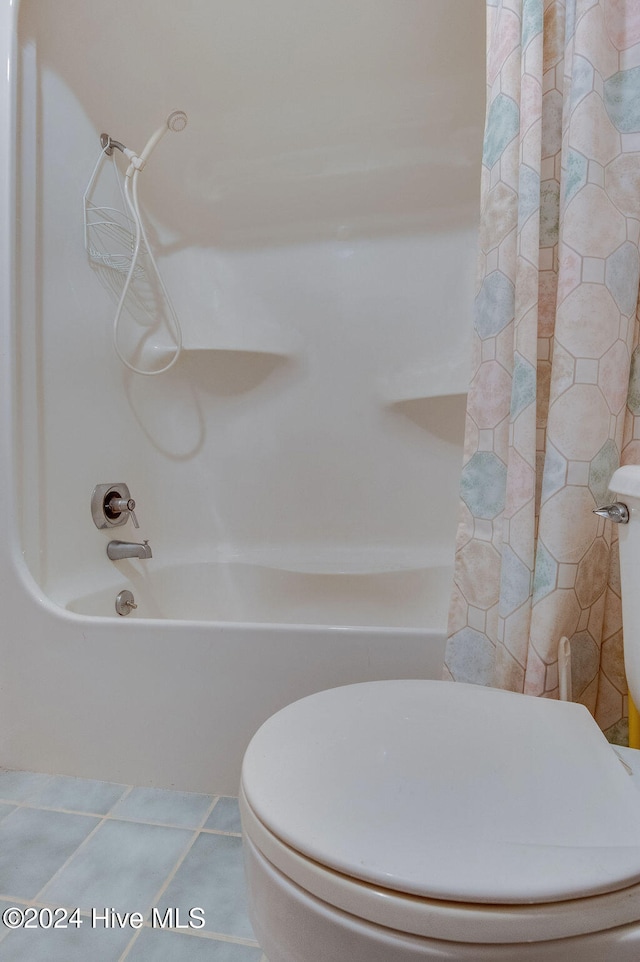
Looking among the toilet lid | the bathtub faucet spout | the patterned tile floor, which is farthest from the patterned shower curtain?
the bathtub faucet spout

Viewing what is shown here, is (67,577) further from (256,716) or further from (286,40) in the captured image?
(286,40)

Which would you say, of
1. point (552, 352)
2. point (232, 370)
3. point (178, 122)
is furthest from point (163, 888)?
point (178, 122)

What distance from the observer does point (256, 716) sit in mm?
1065

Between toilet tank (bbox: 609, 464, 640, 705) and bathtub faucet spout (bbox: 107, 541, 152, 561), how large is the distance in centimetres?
104

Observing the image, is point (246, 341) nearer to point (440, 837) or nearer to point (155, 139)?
point (155, 139)

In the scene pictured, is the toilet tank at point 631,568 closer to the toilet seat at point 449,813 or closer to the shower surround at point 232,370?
the toilet seat at point 449,813

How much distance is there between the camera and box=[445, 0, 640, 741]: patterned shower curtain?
794mm

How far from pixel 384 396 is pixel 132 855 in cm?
124

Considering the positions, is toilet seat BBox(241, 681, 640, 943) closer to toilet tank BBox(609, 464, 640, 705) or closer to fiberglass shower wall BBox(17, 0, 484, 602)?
toilet tank BBox(609, 464, 640, 705)

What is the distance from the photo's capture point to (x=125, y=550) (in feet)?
4.58

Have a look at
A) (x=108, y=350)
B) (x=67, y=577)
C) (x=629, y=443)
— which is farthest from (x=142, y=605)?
(x=629, y=443)

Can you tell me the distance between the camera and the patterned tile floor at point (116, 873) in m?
0.80

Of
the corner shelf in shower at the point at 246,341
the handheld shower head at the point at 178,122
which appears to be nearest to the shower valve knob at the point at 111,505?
the corner shelf in shower at the point at 246,341

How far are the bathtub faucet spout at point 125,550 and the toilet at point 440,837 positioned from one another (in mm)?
865
